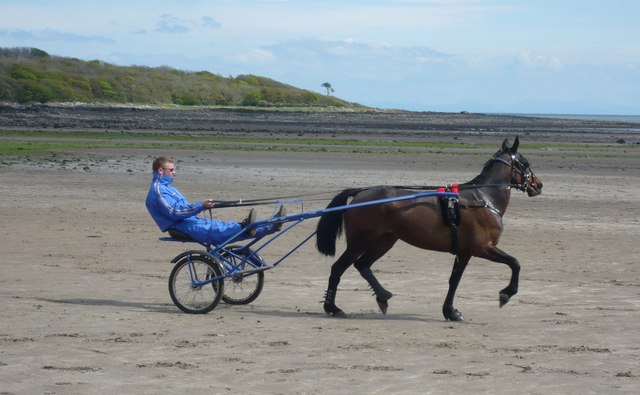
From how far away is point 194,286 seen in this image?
1078 cm

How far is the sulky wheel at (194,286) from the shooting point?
10.7 metres

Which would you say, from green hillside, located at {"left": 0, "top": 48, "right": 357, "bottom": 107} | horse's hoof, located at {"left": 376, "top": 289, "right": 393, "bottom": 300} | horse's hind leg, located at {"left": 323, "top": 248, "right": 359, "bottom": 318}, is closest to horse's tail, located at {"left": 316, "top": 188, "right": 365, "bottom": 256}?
horse's hind leg, located at {"left": 323, "top": 248, "right": 359, "bottom": 318}

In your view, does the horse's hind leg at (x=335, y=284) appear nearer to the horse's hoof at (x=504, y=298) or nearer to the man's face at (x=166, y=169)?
the horse's hoof at (x=504, y=298)

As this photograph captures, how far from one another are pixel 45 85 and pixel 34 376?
82771 millimetres

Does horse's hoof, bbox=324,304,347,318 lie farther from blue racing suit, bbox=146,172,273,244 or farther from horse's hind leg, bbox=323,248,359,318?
blue racing suit, bbox=146,172,273,244

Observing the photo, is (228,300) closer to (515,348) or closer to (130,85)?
(515,348)

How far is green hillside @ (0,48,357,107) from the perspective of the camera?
87.3 m

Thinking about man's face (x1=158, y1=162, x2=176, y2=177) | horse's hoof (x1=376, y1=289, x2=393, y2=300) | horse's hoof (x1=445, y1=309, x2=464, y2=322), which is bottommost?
horse's hoof (x1=445, y1=309, x2=464, y2=322)

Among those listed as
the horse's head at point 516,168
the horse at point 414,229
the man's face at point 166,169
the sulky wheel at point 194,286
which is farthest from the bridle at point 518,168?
the man's face at point 166,169

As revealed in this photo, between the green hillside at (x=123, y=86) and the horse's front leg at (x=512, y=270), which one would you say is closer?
the horse's front leg at (x=512, y=270)

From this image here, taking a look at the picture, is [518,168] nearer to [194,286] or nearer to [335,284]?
[335,284]

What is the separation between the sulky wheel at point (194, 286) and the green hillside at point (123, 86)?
2901 inches

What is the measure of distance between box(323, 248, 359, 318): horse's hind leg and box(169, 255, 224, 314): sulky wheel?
3.43ft

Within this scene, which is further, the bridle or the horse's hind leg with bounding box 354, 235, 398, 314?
the bridle
